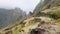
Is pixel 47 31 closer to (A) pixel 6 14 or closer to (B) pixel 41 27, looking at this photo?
(B) pixel 41 27

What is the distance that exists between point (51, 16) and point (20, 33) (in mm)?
7757

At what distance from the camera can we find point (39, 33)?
35188mm

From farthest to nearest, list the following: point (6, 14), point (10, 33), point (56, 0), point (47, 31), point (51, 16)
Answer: point (6, 14) → point (56, 0) → point (10, 33) → point (51, 16) → point (47, 31)

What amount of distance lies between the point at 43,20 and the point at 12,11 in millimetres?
157945

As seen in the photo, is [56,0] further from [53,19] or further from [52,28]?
[52,28]

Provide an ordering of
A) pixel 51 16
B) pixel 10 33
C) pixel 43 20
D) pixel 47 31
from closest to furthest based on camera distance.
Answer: pixel 47 31 → pixel 43 20 → pixel 51 16 → pixel 10 33

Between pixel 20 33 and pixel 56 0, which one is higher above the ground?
pixel 56 0

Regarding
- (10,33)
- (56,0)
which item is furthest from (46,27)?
(56,0)

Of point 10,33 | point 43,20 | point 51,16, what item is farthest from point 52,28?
point 10,33

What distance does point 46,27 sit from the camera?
36000 millimetres

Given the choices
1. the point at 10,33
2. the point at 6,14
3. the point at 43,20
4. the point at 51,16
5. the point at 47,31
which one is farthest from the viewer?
the point at 6,14

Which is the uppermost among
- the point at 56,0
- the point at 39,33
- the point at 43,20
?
the point at 56,0

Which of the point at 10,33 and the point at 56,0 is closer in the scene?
the point at 10,33

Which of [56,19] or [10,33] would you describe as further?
[10,33]
